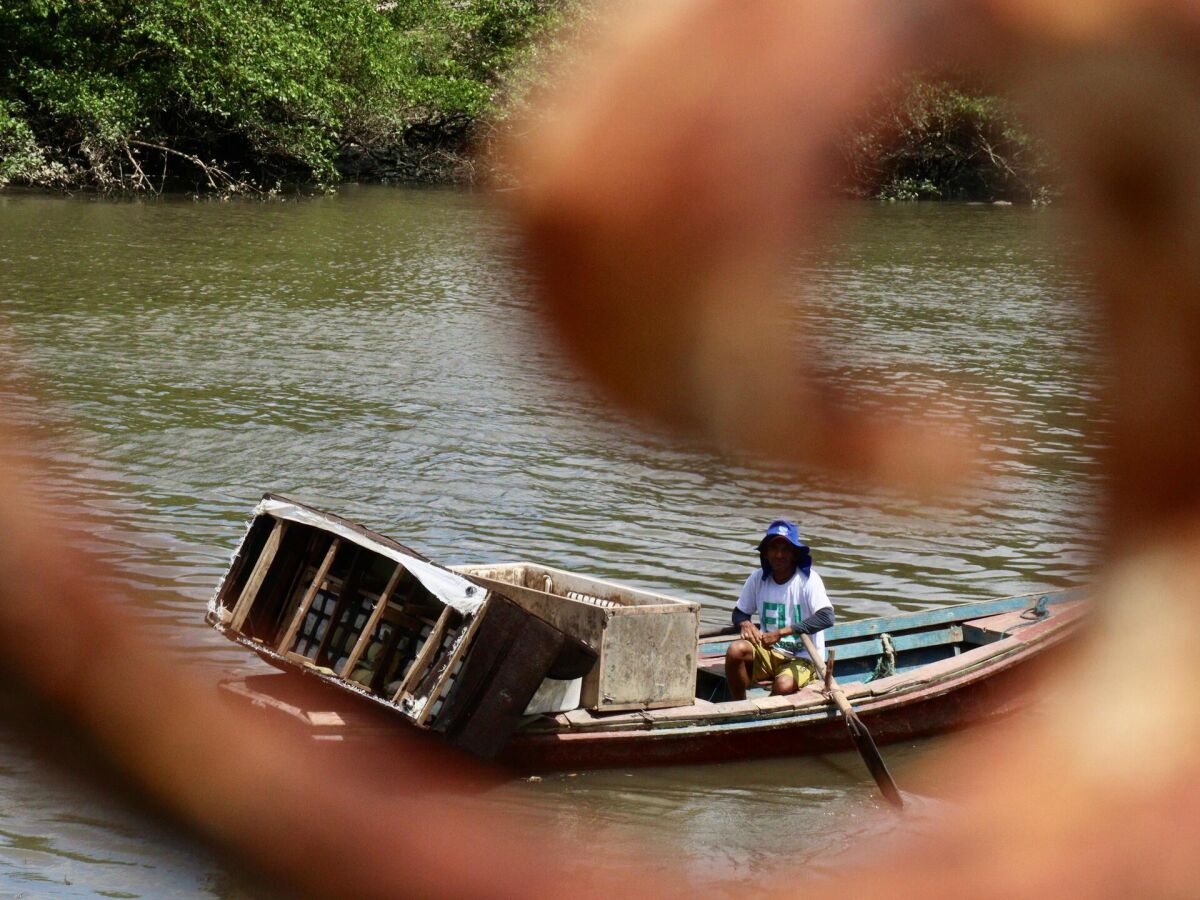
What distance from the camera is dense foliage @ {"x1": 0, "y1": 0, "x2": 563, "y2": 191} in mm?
35375

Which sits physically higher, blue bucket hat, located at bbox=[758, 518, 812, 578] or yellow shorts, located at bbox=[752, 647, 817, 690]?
blue bucket hat, located at bbox=[758, 518, 812, 578]

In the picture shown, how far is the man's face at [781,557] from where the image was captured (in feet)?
30.8

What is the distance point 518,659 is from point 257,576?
5.41 feet

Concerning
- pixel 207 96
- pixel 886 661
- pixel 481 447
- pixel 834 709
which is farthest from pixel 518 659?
pixel 207 96

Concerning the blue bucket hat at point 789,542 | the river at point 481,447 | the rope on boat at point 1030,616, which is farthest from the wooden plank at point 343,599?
the rope on boat at point 1030,616

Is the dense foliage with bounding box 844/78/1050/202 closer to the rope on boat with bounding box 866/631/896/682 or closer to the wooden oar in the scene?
the wooden oar

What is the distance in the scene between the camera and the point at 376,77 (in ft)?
139

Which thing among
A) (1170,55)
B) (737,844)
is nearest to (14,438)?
(1170,55)

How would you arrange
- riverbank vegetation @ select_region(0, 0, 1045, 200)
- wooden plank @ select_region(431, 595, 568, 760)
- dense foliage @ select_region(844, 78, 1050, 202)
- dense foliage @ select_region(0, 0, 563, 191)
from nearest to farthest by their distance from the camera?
dense foliage @ select_region(844, 78, 1050, 202) → wooden plank @ select_region(431, 595, 568, 760) → riverbank vegetation @ select_region(0, 0, 1045, 200) → dense foliage @ select_region(0, 0, 563, 191)

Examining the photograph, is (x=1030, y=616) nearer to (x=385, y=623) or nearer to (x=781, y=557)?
(x=781, y=557)

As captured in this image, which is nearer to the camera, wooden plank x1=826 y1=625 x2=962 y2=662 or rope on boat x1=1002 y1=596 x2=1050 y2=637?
rope on boat x1=1002 y1=596 x2=1050 y2=637

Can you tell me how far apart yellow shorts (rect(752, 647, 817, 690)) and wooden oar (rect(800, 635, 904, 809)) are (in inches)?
8.1

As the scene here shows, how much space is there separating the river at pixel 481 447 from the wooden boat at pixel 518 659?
241 mm

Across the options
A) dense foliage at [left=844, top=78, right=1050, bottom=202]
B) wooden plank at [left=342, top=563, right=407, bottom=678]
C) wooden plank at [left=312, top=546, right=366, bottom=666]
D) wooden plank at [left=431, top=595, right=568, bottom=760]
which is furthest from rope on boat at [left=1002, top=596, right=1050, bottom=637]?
dense foliage at [left=844, top=78, right=1050, bottom=202]
